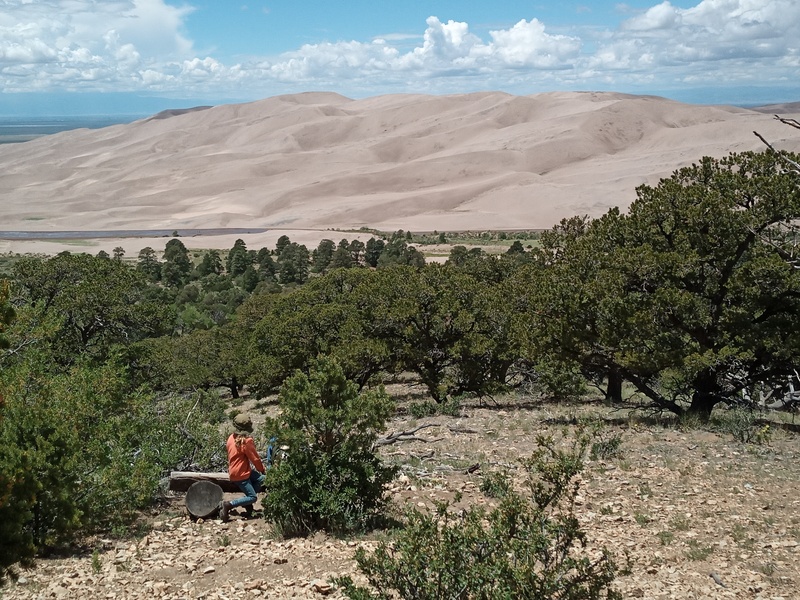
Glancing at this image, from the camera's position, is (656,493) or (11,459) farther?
(656,493)

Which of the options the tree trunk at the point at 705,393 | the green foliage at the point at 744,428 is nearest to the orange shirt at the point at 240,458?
the green foliage at the point at 744,428

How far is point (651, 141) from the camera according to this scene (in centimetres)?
13075

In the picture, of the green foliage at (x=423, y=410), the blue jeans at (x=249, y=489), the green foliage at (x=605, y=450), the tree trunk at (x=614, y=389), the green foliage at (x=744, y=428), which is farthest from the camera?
the tree trunk at (x=614, y=389)

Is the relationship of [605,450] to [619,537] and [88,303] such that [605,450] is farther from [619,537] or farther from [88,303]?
[88,303]

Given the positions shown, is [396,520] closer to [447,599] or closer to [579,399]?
[447,599]

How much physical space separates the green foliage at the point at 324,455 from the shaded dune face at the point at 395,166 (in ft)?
267

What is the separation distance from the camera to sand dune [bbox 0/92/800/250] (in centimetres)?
10362

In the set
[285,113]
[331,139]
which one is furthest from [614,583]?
[285,113]

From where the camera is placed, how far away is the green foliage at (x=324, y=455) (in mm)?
7570

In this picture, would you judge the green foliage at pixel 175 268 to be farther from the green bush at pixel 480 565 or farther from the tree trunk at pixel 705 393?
the green bush at pixel 480 565

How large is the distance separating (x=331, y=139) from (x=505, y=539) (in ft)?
540

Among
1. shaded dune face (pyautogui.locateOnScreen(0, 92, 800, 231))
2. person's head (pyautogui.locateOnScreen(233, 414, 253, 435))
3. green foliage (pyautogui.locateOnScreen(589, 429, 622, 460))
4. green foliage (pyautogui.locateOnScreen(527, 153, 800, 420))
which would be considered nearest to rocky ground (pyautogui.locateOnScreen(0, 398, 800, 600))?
green foliage (pyautogui.locateOnScreen(589, 429, 622, 460))

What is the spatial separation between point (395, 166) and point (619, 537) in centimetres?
12817

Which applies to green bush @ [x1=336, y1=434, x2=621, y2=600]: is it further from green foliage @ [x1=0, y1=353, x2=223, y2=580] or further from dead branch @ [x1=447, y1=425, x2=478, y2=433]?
dead branch @ [x1=447, y1=425, x2=478, y2=433]
